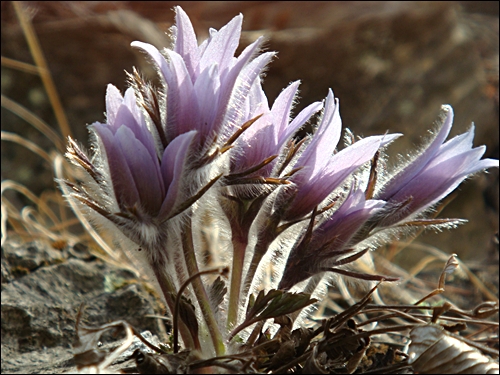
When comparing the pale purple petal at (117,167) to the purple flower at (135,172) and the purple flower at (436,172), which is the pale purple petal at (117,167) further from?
the purple flower at (436,172)

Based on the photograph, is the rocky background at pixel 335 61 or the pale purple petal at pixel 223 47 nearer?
the pale purple petal at pixel 223 47

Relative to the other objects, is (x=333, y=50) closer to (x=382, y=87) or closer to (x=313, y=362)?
(x=382, y=87)

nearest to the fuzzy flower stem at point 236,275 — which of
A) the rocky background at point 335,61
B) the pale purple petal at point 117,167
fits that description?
the pale purple petal at point 117,167

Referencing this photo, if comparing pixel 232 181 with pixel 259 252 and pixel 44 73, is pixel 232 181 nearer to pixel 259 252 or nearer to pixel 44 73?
pixel 259 252

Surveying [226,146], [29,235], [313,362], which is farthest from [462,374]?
[29,235]

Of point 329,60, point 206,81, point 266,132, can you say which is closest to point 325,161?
point 266,132

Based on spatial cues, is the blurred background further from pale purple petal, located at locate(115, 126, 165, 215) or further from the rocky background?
pale purple petal, located at locate(115, 126, 165, 215)

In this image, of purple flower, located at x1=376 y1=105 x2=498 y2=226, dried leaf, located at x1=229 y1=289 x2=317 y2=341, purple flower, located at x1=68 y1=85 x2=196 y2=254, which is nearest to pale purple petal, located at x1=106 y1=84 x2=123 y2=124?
purple flower, located at x1=68 y1=85 x2=196 y2=254
